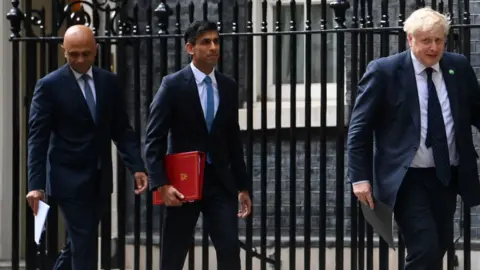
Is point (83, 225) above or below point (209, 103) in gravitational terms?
below

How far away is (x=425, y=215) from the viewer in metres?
6.77

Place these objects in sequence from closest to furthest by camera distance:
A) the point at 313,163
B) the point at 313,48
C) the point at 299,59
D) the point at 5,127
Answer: the point at 313,163 < the point at 313,48 < the point at 299,59 < the point at 5,127

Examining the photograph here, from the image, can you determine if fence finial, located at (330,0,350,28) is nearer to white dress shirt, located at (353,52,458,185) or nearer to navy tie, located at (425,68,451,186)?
white dress shirt, located at (353,52,458,185)

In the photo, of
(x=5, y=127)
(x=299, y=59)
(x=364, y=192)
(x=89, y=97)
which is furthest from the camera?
(x=5, y=127)

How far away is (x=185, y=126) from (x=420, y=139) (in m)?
1.40

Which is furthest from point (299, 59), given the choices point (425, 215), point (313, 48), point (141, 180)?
point (425, 215)

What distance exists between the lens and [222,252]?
737 centimetres

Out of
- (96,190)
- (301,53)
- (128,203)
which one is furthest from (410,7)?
(96,190)

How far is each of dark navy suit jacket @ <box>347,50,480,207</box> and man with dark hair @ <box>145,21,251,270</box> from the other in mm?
847

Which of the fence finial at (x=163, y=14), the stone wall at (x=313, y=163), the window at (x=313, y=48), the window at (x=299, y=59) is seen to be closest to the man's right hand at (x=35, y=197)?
the fence finial at (x=163, y=14)

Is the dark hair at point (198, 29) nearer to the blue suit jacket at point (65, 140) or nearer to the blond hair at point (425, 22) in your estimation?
the blue suit jacket at point (65, 140)

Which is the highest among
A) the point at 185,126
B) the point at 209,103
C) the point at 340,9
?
the point at 340,9

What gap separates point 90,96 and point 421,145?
6.91 ft

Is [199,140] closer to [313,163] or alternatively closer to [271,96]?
[313,163]
